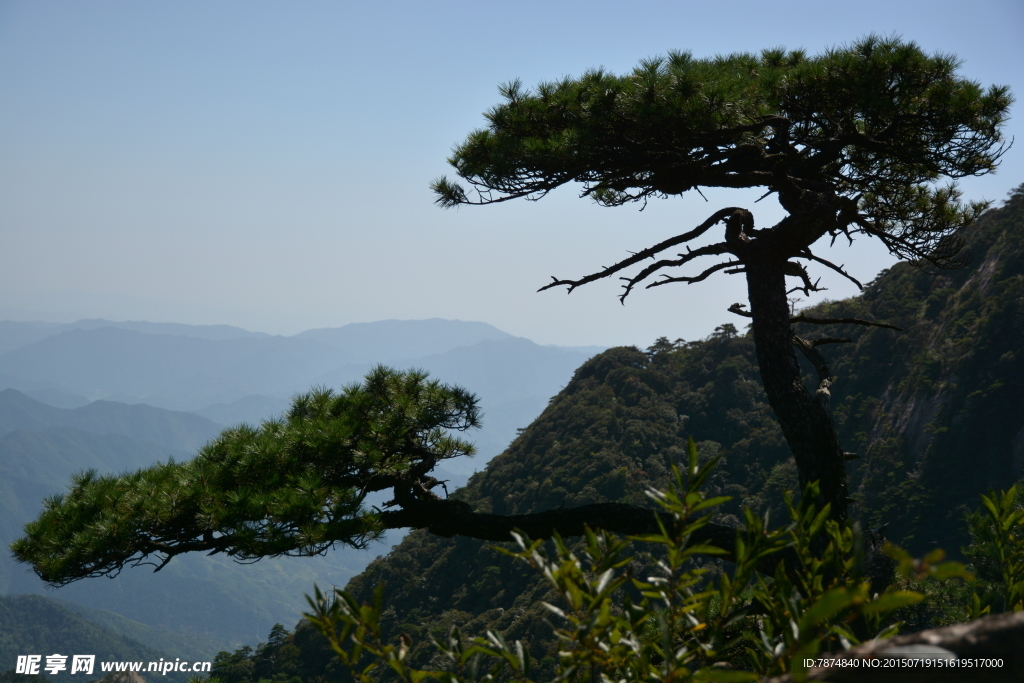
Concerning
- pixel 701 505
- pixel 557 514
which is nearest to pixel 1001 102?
pixel 557 514

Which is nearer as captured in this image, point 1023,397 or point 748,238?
point 748,238

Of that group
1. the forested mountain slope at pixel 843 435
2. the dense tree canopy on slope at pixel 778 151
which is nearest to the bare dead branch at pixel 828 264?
the dense tree canopy on slope at pixel 778 151

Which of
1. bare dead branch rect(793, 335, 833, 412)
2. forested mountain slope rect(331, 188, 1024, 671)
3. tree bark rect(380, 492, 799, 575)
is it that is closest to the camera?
tree bark rect(380, 492, 799, 575)

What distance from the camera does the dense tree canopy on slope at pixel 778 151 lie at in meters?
4.15

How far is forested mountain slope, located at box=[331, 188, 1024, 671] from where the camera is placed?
24.8 meters

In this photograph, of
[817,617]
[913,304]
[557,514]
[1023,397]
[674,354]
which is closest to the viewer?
[817,617]

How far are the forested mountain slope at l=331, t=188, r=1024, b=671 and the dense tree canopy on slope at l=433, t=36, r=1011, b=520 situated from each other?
18.1 meters

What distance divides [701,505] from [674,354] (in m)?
36.8

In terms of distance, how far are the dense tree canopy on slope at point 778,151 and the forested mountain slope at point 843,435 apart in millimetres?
18144

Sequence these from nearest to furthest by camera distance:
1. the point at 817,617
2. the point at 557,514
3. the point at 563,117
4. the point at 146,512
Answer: the point at 817,617, the point at 146,512, the point at 557,514, the point at 563,117

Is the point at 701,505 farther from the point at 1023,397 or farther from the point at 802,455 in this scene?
the point at 1023,397

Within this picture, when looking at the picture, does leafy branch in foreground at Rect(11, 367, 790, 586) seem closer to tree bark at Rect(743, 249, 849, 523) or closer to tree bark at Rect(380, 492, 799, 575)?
tree bark at Rect(380, 492, 799, 575)

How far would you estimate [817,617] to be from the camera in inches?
33.5

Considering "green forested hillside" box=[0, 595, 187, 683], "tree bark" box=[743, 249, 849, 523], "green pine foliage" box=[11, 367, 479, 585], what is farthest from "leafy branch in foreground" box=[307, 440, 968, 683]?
"green forested hillside" box=[0, 595, 187, 683]
